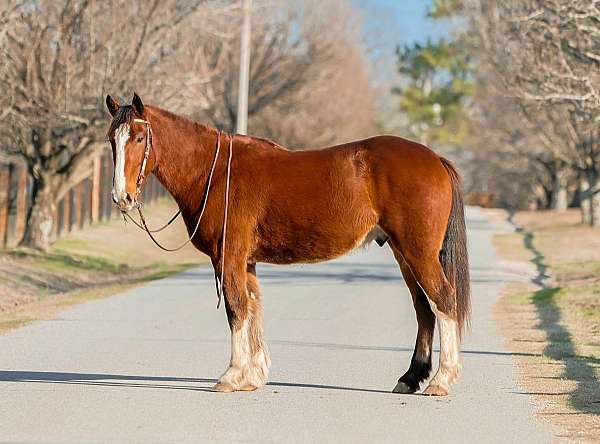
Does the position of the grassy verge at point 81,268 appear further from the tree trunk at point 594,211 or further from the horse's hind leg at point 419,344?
the tree trunk at point 594,211

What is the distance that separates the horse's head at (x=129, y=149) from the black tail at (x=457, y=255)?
2458 millimetres

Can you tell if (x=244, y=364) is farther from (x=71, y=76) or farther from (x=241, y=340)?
(x=71, y=76)

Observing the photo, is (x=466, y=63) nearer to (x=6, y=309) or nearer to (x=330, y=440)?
(x=6, y=309)

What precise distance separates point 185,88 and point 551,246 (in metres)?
12.6

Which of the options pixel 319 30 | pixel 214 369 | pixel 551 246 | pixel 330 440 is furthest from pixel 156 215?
pixel 330 440

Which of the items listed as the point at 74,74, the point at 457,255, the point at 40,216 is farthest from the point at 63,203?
the point at 457,255

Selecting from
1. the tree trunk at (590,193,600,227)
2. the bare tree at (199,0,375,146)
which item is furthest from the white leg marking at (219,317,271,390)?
the tree trunk at (590,193,600,227)

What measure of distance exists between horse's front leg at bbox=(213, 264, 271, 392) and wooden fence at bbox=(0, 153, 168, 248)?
1468cm

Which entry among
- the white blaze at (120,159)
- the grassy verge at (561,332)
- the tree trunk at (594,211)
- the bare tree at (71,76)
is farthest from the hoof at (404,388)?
the tree trunk at (594,211)

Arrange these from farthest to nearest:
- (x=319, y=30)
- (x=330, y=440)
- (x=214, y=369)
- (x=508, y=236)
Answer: (x=319, y=30)
(x=508, y=236)
(x=214, y=369)
(x=330, y=440)

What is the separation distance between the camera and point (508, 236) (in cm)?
3922

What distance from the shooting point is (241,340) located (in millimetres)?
9773

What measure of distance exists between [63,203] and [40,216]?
4.86m

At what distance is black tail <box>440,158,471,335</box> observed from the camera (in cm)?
995
